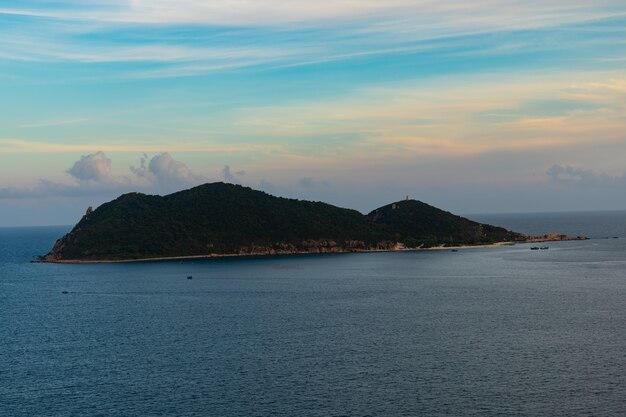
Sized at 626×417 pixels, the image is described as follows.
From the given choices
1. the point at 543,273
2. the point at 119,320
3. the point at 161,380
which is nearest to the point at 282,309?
the point at 119,320

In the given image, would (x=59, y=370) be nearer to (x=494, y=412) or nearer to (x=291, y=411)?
(x=291, y=411)

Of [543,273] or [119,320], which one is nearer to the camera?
[119,320]

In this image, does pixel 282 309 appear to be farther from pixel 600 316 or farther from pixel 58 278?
pixel 58 278

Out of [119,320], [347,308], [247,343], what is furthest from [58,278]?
[247,343]

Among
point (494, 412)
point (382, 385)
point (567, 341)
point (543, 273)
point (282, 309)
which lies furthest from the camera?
point (543, 273)

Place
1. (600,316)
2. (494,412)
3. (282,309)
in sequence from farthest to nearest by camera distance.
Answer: (282,309), (600,316), (494,412)

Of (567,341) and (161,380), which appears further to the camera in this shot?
(567,341)
